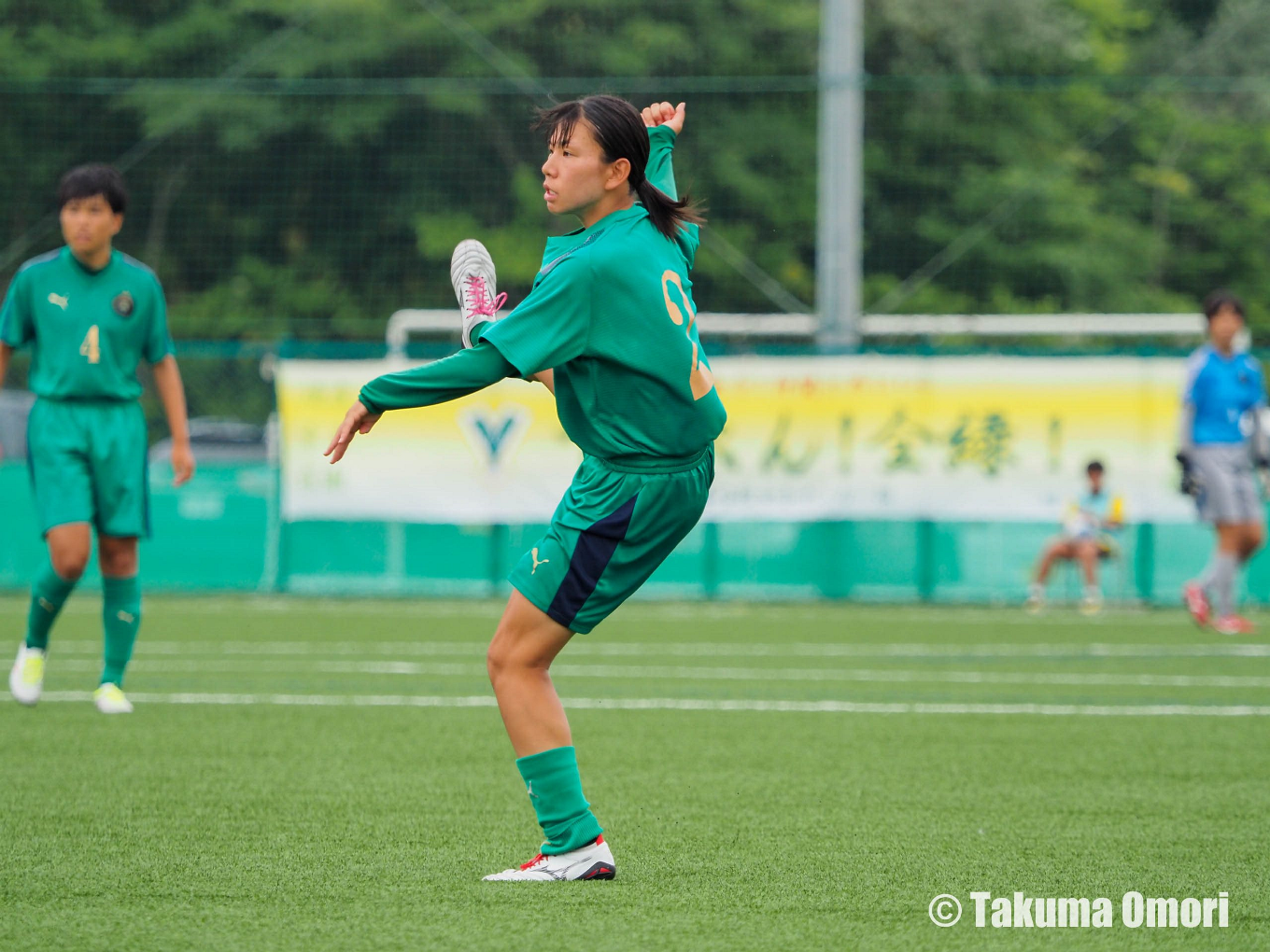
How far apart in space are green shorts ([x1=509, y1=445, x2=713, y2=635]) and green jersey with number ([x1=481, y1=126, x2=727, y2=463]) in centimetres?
6

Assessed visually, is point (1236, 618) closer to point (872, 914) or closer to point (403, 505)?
point (403, 505)

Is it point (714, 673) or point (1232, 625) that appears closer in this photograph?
point (714, 673)

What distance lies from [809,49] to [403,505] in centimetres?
1498

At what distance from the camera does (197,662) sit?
9.48 meters

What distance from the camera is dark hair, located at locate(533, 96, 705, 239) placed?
13.8 ft

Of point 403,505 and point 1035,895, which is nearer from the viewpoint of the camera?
point 1035,895

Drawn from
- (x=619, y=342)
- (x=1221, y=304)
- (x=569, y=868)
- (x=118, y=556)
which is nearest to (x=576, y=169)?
(x=619, y=342)

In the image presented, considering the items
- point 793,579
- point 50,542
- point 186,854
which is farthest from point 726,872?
point 793,579

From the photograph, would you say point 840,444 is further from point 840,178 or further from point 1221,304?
point 1221,304

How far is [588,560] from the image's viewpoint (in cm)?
417

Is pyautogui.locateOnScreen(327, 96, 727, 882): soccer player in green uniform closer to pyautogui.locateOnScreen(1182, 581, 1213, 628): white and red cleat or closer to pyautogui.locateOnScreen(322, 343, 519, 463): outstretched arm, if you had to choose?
pyautogui.locateOnScreen(322, 343, 519, 463): outstretched arm

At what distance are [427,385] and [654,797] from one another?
204cm

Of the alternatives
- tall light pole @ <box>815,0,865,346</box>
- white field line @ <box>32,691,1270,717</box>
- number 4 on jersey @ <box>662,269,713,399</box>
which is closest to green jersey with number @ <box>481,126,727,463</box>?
number 4 on jersey @ <box>662,269,713,399</box>

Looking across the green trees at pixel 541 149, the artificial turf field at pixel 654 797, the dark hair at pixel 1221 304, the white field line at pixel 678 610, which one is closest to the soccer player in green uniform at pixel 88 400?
the artificial turf field at pixel 654 797
